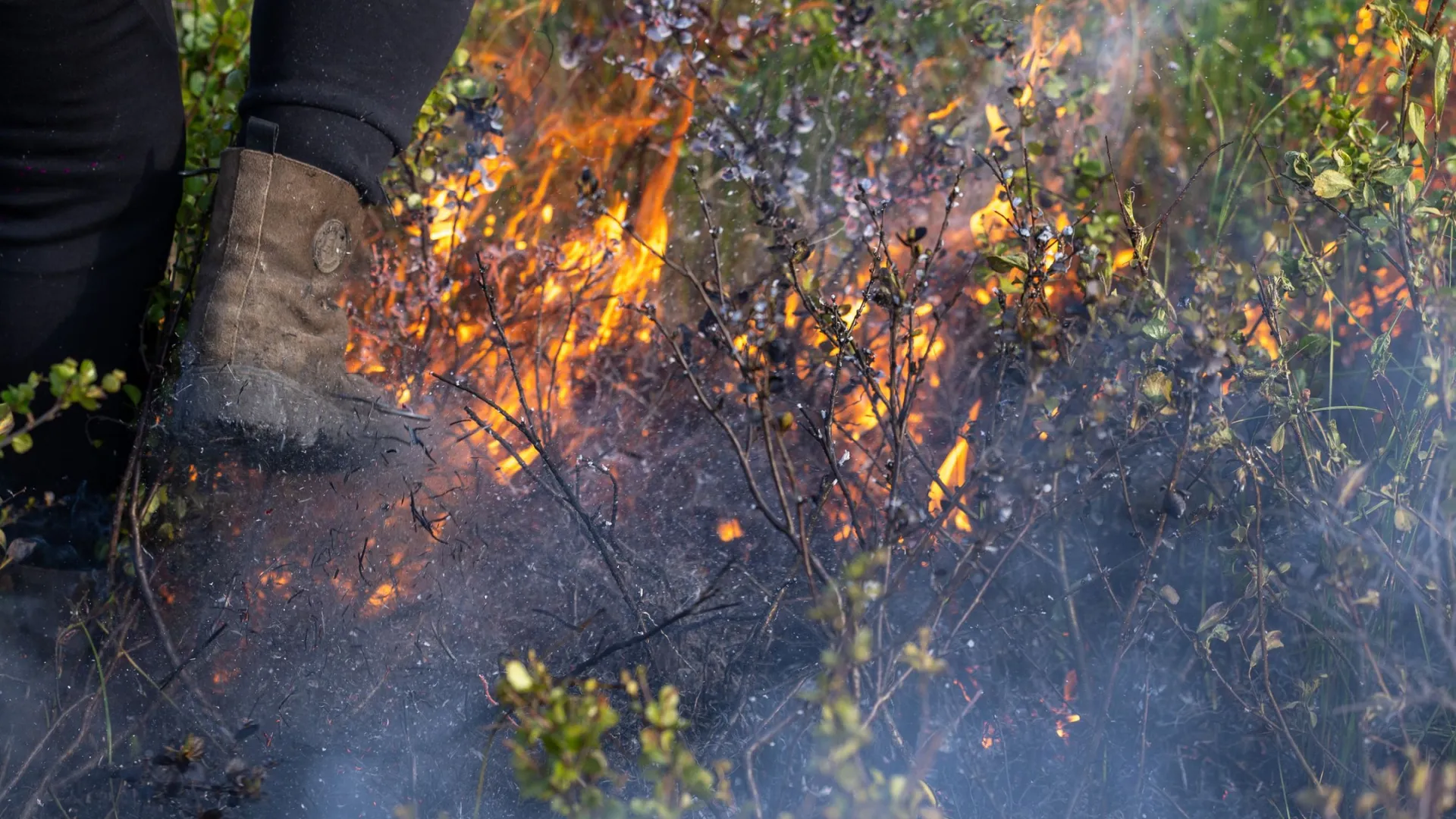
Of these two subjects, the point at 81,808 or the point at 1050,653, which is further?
the point at 1050,653

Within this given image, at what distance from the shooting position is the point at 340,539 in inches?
78.8

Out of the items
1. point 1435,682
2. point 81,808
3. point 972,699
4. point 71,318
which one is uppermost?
point 1435,682

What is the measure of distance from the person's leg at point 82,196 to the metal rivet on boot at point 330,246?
306 millimetres

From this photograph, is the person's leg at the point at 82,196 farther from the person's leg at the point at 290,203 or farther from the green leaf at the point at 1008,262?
the green leaf at the point at 1008,262

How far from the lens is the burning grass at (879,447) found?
5.31 feet

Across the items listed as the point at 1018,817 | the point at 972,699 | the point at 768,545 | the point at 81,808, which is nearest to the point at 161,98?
the point at 81,808

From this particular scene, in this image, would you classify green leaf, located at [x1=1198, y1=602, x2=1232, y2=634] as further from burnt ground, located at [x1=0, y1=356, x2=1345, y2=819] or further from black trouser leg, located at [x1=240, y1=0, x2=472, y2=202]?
black trouser leg, located at [x1=240, y1=0, x2=472, y2=202]

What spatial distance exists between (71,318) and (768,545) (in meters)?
1.23

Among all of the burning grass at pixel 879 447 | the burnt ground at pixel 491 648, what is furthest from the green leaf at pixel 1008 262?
the burnt ground at pixel 491 648

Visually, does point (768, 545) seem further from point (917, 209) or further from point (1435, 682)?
point (1435, 682)

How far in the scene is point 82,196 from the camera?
1.76 metres

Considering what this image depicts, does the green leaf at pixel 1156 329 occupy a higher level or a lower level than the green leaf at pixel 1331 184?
lower

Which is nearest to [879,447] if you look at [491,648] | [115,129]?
[491,648]

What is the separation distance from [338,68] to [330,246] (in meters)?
0.29
